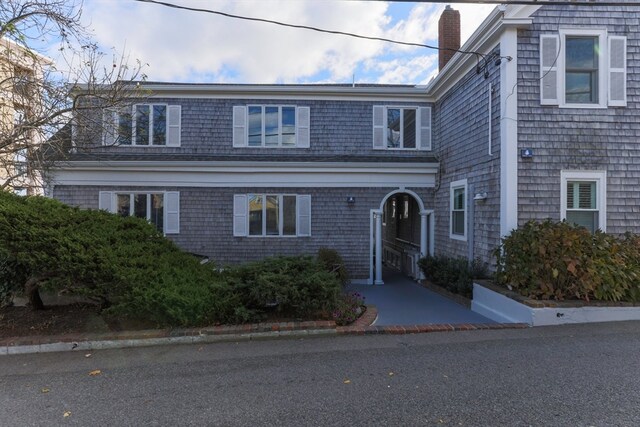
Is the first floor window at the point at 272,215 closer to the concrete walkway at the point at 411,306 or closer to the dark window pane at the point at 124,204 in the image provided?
the concrete walkway at the point at 411,306

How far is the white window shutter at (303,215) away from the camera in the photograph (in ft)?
35.2

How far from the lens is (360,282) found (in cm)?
1061

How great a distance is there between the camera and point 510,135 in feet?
24.0

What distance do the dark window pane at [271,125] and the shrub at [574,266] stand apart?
7.46 metres

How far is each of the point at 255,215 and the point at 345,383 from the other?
749 centimetres

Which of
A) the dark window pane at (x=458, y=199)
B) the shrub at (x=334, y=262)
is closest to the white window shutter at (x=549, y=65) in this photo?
the dark window pane at (x=458, y=199)

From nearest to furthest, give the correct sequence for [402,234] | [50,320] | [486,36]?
[50,320] < [486,36] < [402,234]

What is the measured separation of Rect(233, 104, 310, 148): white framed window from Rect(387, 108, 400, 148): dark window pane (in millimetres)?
2487

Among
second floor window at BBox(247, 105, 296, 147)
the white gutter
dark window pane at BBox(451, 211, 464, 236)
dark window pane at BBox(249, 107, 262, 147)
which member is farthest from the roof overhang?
dark window pane at BBox(249, 107, 262, 147)

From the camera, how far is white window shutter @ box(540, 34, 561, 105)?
24.1 feet

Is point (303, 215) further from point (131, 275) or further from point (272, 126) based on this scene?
point (131, 275)

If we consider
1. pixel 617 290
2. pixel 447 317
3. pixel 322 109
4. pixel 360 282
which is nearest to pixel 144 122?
pixel 322 109

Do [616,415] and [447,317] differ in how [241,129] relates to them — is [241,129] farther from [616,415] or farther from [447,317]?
[616,415]

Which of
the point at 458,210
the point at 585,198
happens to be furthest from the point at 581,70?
the point at 458,210
